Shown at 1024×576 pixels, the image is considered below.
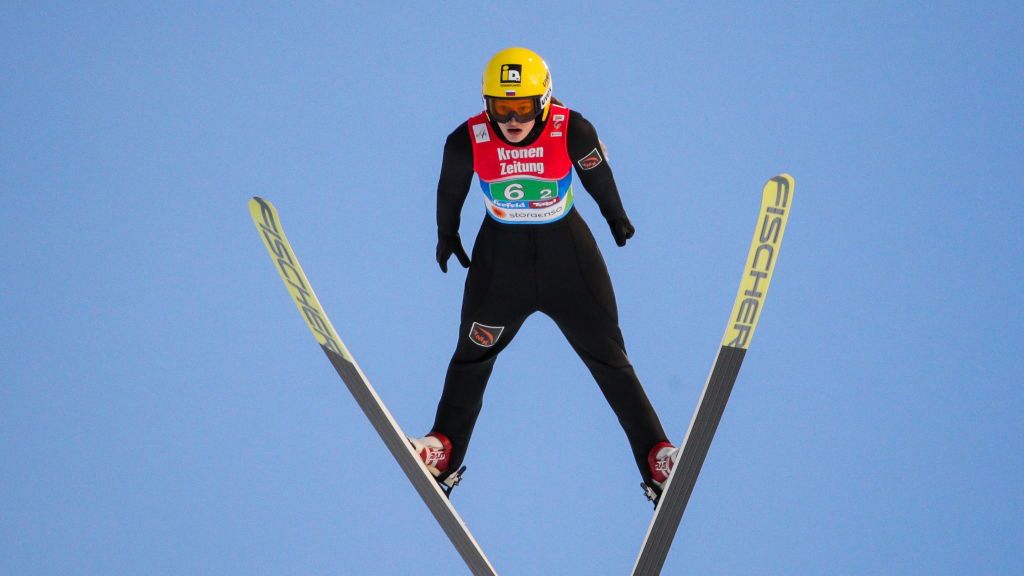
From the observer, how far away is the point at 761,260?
3.84 meters

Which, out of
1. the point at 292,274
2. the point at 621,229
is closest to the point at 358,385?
the point at 292,274

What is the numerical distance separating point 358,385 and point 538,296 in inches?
22.8

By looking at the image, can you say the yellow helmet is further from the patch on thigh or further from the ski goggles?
the patch on thigh

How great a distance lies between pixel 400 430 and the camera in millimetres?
4223

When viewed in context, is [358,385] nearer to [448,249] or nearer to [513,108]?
[448,249]

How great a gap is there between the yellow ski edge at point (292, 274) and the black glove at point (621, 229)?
0.83 m

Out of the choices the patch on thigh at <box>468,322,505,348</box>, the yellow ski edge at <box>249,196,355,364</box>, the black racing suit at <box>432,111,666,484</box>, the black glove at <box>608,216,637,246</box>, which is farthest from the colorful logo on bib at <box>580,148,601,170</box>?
the yellow ski edge at <box>249,196,355,364</box>

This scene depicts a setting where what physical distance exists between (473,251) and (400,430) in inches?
22.0

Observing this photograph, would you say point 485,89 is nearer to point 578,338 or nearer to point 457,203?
point 457,203

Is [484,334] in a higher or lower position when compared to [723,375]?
lower

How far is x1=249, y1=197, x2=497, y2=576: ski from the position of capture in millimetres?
3990

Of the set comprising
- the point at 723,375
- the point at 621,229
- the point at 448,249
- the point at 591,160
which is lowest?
the point at 723,375

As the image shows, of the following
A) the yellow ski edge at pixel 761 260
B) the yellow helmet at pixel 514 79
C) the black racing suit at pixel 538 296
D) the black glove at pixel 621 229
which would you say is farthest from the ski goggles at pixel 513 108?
the yellow ski edge at pixel 761 260

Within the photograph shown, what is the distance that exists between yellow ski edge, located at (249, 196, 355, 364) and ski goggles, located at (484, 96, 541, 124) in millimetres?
642
